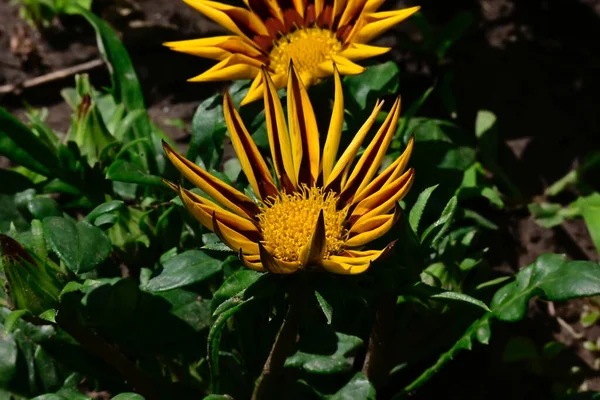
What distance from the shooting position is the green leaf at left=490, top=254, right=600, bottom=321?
196 cm

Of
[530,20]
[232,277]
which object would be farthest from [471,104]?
[232,277]

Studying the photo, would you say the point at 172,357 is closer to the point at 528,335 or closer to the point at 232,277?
the point at 232,277

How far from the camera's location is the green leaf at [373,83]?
236cm

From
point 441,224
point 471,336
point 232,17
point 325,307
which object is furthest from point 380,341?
point 232,17

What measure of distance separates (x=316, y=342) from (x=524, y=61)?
189cm

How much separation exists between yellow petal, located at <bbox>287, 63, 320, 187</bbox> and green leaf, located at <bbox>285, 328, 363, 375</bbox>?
0.45 meters

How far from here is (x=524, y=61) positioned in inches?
136

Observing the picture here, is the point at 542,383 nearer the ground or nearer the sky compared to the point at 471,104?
nearer the ground

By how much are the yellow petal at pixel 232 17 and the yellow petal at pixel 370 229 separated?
0.73 meters

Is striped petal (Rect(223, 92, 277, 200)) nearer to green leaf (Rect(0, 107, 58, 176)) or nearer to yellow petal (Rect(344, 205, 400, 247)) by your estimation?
yellow petal (Rect(344, 205, 400, 247))

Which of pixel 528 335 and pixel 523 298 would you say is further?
pixel 528 335

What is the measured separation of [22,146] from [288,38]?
2.73 feet

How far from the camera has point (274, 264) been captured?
1505mm

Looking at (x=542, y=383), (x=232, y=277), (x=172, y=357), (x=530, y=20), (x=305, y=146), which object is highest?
(x=305, y=146)
